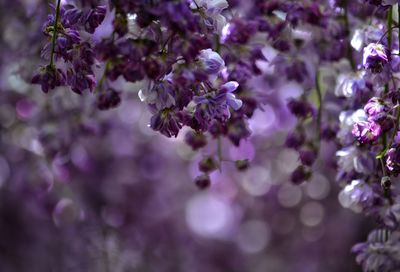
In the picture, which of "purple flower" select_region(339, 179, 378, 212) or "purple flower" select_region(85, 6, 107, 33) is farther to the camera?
"purple flower" select_region(339, 179, 378, 212)

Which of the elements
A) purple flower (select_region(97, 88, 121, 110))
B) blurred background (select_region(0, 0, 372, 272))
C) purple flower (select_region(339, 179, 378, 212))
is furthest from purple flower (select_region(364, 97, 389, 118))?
blurred background (select_region(0, 0, 372, 272))

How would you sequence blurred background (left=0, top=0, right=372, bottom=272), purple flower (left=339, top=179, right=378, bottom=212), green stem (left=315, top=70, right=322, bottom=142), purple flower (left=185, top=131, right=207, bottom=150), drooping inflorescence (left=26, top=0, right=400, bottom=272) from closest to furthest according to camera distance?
drooping inflorescence (left=26, top=0, right=400, bottom=272) → purple flower (left=339, top=179, right=378, bottom=212) → purple flower (left=185, top=131, right=207, bottom=150) → green stem (left=315, top=70, right=322, bottom=142) → blurred background (left=0, top=0, right=372, bottom=272)

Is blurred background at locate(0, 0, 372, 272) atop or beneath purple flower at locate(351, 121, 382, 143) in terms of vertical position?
beneath

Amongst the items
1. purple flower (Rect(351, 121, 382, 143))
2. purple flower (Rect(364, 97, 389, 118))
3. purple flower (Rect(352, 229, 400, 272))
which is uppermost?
purple flower (Rect(364, 97, 389, 118))

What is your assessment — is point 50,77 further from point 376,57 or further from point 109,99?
point 376,57

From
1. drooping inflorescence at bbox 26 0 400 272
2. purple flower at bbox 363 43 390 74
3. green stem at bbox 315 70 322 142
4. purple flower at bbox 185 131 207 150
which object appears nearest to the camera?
drooping inflorescence at bbox 26 0 400 272

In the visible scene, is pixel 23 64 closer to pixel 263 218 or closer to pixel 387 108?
pixel 387 108

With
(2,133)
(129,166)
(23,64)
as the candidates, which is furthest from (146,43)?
(129,166)

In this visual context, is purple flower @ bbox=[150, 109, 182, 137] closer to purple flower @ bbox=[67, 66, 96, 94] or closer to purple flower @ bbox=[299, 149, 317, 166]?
purple flower @ bbox=[67, 66, 96, 94]

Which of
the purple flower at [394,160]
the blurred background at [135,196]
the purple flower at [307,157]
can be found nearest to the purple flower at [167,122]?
the purple flower at [394,160]
